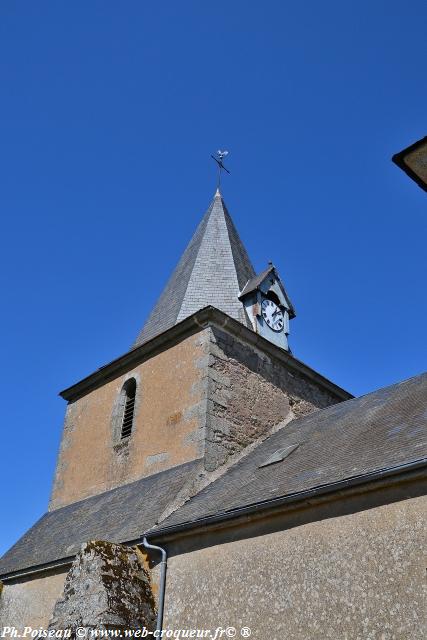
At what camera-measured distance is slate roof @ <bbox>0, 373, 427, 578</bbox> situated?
21.6 feet

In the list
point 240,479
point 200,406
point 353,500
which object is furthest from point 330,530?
point 200,406

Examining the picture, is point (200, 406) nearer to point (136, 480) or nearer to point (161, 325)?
point (136, 480)

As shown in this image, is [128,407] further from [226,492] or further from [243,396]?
[226,492]

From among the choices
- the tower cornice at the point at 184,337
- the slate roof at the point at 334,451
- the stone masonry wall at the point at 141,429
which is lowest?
the slate roof at the point at 334,451

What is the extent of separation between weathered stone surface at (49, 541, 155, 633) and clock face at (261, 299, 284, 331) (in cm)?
614

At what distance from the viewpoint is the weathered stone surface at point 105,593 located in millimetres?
6543

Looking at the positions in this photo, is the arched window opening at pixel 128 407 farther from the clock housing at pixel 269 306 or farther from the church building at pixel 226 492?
the clock housing at pixel 269 306

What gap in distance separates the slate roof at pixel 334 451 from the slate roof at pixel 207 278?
3554 millimetres

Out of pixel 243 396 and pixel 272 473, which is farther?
pixel 243 396

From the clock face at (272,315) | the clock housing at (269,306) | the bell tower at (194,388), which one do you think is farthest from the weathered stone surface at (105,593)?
the clock face at (272,315)

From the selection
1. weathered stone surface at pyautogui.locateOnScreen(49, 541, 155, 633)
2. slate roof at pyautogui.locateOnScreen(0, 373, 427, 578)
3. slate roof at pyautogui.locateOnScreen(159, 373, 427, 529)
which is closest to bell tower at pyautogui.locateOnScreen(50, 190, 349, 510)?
slate roof at pyautogui.locateOnScreen(0, 373, 427, 578)

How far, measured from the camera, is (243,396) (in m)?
10.6

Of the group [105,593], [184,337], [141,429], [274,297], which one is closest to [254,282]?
[274,297]

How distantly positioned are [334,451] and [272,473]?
90 centimetres
